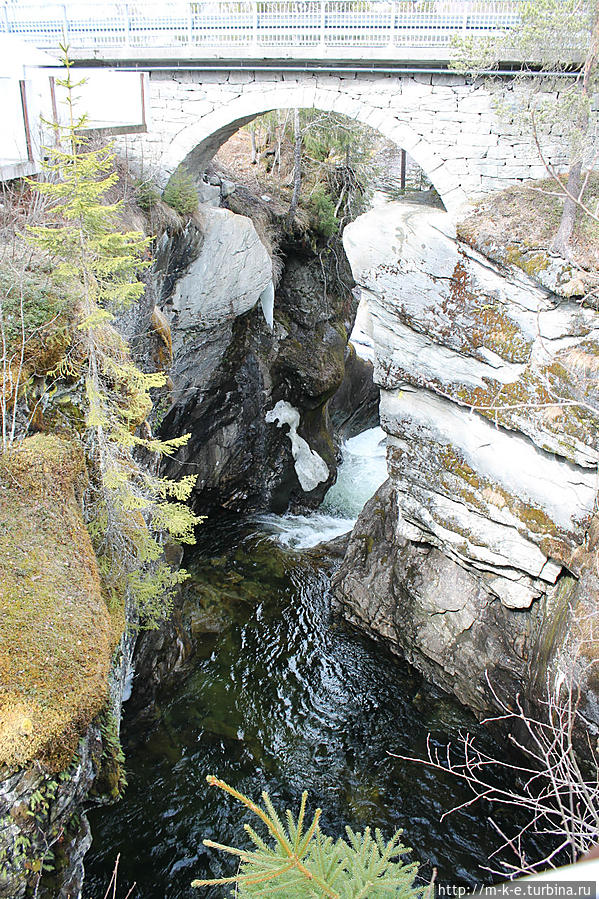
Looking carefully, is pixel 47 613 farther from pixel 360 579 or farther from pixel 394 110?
pixel 394 110

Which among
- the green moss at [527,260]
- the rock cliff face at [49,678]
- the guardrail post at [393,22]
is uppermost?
the guardrail post at [393,22]

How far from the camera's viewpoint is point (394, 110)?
413 inches

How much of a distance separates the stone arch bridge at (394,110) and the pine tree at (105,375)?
5.53 meters

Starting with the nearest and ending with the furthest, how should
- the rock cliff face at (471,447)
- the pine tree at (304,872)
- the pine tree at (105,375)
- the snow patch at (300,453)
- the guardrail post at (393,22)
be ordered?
the pine tree at (304,872)
the pine tree at (105,375)
the rock cliff face at (471,447)
the guardrail post at (393,22)
the snow patch at (300,453)

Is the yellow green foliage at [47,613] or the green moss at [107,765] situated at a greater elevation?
the yellow green foliage at [47,613]

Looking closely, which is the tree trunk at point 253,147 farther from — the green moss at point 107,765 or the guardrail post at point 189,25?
the green moss at point 107,765

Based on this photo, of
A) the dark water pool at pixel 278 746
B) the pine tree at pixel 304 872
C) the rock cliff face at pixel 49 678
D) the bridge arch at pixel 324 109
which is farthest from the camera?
the bridge arch at pixel 324 109

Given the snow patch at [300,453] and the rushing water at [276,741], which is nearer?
the rushing water at [276,741]

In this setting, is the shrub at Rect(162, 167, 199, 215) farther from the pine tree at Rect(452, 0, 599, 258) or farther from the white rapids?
the white rapids

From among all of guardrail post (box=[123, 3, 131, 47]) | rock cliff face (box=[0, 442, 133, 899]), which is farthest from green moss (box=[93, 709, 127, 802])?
guardrail post (box=[123, 3, 131, 47])

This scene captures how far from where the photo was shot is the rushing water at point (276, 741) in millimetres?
7293

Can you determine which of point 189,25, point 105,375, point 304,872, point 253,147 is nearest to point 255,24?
point 189,25

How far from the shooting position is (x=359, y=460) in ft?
58.3

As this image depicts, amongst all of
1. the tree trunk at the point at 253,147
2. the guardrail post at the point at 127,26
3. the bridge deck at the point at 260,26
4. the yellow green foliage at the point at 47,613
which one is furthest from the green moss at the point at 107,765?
the tree trunk at the point at 253,147
